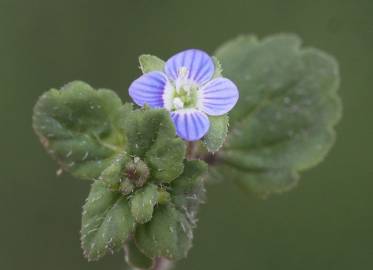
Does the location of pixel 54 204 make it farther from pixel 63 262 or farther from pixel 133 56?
pixel 133 56

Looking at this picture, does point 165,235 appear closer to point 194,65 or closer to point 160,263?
point 160,263

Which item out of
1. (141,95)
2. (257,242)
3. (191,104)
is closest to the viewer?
(141,95)

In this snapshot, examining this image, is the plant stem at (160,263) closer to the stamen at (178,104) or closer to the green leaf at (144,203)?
the green leaf at (144,203)

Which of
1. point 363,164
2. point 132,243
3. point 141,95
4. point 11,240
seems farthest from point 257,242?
point 141,95

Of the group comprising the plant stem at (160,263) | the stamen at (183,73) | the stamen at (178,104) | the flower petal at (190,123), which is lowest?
the plant stem at (160,263)

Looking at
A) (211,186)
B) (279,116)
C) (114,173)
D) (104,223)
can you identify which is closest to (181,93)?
(114,173)

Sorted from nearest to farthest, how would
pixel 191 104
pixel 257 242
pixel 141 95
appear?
pixel 141 95, pixel 191 104, pixel 257 242

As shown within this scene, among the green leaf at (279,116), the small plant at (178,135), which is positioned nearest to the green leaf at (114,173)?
the small plant at (178,135)
